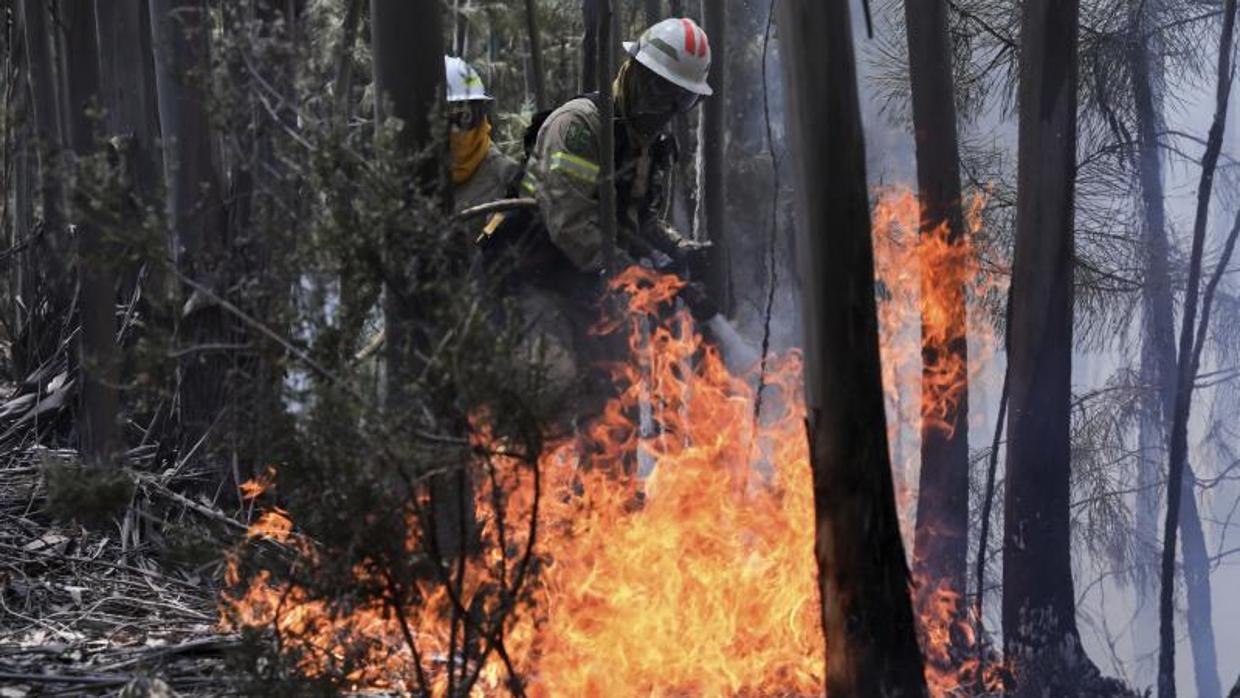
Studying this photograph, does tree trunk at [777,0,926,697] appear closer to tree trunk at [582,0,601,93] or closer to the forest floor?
the forest floor

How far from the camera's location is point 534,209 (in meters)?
7.67

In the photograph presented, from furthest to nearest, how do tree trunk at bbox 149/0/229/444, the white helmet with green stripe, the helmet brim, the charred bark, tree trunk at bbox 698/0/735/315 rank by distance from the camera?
1. tree trunk at bbox 698/0/735/315
2. the charred bark
3. the white helmet with green stripe
4. the helmet brim
5. tree trunk at bbox 149/0/229/444

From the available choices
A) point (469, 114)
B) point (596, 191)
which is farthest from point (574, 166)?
point (469, 114)

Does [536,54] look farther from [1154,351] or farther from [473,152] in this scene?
[1154,351]

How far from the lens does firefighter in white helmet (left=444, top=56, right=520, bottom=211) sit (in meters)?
8.31

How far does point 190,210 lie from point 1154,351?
12.7 metres

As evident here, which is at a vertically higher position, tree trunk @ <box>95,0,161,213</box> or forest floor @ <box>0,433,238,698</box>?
tree trunk @ <box>95,0,161,213</box>

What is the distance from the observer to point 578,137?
741cm

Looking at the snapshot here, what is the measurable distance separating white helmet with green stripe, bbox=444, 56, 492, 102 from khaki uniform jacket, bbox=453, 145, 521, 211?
1.02 feet

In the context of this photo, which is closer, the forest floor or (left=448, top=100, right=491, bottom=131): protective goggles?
the forest floor

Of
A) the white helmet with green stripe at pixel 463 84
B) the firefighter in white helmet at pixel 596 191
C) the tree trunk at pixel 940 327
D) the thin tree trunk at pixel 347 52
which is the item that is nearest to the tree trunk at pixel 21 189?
the thin tree trunk at pixel 347 52

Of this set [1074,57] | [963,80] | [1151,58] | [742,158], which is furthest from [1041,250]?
[742,158]

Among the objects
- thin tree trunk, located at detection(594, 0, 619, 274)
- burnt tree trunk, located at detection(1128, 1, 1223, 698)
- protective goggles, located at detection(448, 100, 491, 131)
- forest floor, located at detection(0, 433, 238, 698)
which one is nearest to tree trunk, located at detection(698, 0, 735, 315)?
protective goggles, located at detection(448, 100, 491, 131)

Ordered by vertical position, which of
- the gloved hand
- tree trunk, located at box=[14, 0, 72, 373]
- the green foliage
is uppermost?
tree trunk, located at box=[14, 0, 72, 373]
